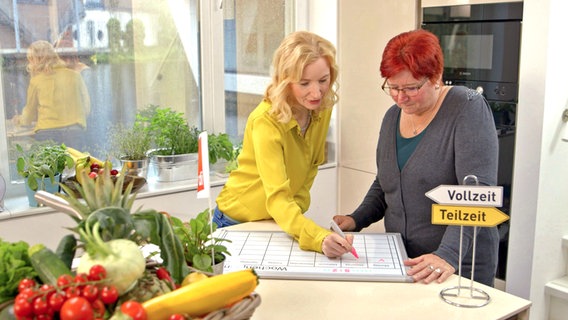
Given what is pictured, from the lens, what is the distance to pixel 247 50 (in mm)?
3645

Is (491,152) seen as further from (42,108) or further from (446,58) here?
(42,108)

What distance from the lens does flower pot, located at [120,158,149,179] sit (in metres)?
3.08

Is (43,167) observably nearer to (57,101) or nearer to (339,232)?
(57,101)

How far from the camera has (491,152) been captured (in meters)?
1.84

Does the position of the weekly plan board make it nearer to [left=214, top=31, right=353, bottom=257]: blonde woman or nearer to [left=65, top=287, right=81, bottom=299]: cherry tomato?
[left=214, top=31, right=353, bottom=257]: blonde woman

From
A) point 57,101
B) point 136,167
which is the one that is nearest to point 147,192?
point 136,167

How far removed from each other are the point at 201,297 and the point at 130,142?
7.08 ft

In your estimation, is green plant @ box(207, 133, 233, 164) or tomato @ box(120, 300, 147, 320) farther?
green plant @ box(207, 133, 233, 164)

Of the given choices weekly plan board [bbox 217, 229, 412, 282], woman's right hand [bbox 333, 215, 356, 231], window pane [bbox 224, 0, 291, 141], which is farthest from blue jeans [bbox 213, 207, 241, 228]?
window pane [bbox 224, 0, 291, 141]

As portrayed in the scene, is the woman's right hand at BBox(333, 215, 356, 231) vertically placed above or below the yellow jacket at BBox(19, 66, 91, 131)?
below

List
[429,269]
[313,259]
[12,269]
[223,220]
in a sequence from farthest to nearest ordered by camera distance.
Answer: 1. [223,220]
2. [313,259]
3. [429,269]
4. [12,269]

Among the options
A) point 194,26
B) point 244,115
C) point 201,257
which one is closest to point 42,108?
point 194,26

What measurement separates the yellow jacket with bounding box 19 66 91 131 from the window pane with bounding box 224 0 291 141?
2.71 ft

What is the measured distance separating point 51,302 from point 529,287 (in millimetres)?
2261
